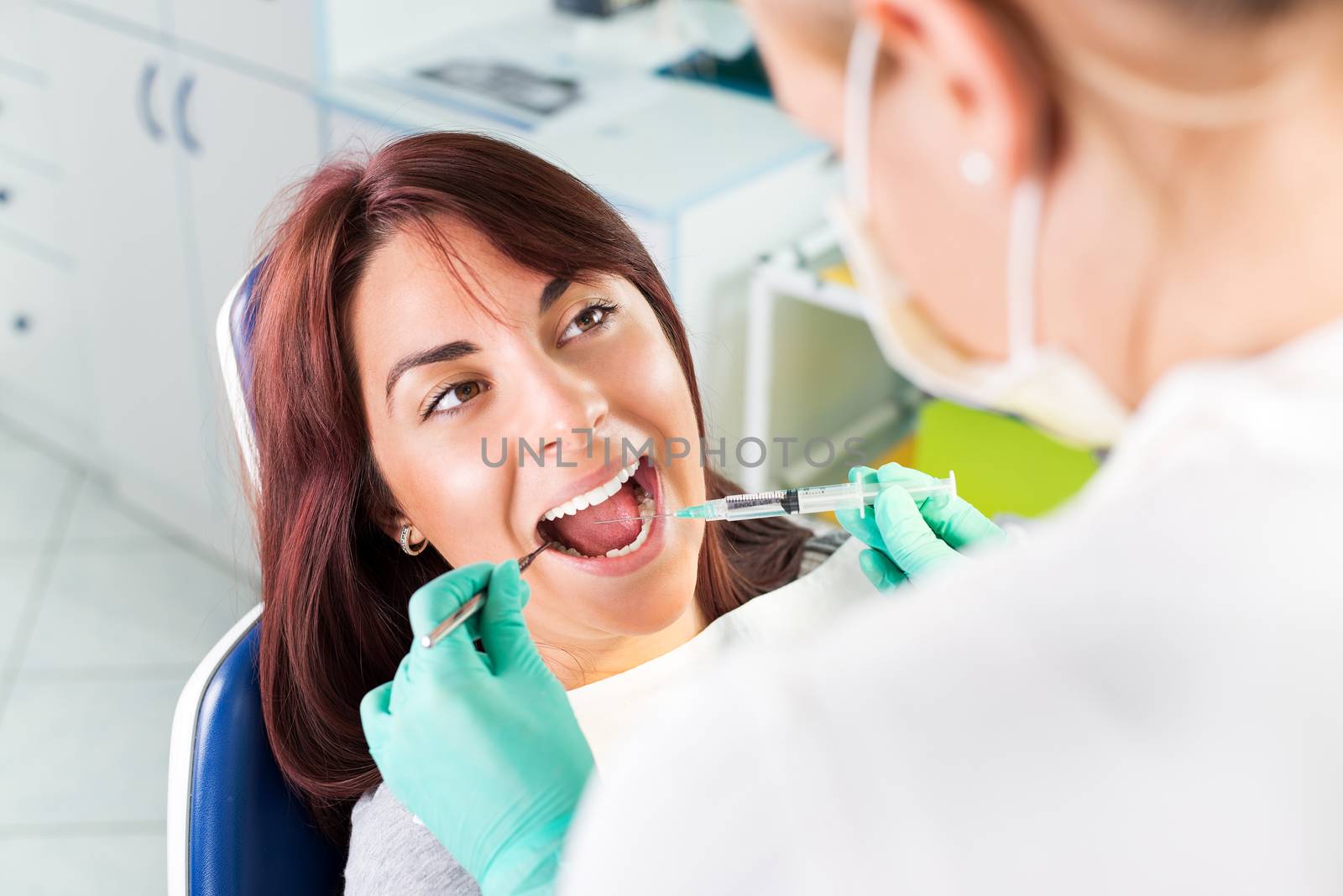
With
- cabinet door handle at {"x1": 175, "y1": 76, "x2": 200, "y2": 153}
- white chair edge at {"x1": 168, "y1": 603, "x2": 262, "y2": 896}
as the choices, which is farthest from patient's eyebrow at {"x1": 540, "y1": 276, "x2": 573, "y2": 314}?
cabinet door handle at {"x1": 175, "y1": 76, "x2": 200, "y2": 153}

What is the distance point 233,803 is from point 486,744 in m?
0.39

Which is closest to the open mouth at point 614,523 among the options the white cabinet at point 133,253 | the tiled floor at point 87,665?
the tiled floor at point 87,665

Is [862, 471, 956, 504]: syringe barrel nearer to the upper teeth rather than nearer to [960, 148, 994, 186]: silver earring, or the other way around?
the upper teeth

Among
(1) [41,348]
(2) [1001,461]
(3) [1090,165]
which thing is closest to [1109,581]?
(3) [1090,165]

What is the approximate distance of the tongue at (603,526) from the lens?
54.4 inches

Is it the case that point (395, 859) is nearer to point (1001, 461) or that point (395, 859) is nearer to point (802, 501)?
point (802, 501)

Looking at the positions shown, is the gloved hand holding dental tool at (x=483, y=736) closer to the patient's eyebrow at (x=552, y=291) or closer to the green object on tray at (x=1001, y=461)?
the patient's eyebrow at (x=552, y=291)

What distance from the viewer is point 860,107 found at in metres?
0.58

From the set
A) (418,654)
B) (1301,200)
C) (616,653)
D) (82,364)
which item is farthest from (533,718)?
(82,364)

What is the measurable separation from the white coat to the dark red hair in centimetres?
84

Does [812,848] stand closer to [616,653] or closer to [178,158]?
[616,653]

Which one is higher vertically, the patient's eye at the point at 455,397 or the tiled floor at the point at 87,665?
the patient's eye at the point at 455,397

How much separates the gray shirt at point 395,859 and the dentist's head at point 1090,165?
770mm

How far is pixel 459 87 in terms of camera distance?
7.73 feet
